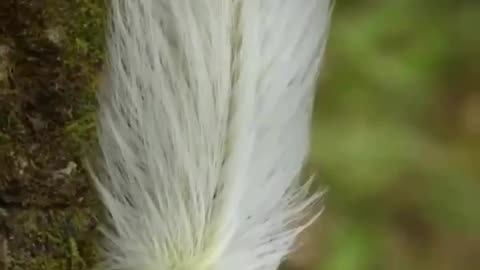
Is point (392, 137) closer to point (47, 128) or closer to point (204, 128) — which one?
point (204, 128)

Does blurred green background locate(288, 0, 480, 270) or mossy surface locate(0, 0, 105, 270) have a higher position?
mossy surface locate(0, 0, 105, 270)

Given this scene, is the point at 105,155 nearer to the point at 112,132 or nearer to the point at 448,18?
the point at 112,132

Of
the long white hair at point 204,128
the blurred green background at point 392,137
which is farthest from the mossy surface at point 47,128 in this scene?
the blurred green background at point 392,137

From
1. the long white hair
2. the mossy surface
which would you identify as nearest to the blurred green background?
the long white hair

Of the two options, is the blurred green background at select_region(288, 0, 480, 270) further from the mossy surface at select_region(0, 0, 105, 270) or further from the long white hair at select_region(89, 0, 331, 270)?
the mossy surface at select_region(0, 0, 105, 270)

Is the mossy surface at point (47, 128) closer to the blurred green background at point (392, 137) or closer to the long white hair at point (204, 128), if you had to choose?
the long white hair at point (204, 128)
